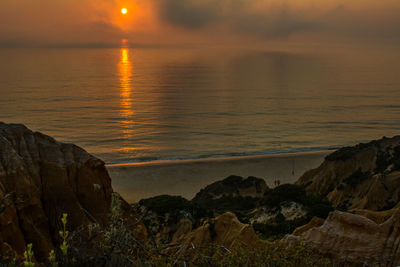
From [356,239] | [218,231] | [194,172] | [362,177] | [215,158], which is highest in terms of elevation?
[356,239]

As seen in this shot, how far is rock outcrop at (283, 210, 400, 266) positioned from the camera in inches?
348

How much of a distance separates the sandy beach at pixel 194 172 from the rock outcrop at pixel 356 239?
21.7 m

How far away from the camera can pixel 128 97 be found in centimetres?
8575

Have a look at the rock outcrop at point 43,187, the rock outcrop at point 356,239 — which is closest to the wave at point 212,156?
the rock outcrop at point 43,187

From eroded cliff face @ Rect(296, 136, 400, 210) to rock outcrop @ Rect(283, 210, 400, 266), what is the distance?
12.3m

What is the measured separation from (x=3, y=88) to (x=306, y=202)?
89474 mm

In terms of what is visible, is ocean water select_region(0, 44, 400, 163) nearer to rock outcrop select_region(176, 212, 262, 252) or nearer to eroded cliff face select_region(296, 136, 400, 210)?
eroded cliff face select_region(296, 136, 400, 210)

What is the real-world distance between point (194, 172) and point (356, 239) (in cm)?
2848

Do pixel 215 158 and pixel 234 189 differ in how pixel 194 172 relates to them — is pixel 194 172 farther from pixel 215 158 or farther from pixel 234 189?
pixel 234 189

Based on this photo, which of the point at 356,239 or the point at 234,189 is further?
the point at 234,189

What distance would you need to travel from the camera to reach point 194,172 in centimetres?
3744

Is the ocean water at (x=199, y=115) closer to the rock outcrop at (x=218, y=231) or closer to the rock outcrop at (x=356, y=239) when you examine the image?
the rock outcrop at (x=218, y=231)

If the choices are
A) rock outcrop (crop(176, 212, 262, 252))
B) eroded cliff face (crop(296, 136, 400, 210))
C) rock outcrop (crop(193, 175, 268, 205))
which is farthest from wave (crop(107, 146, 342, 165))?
rock outcrop (crop(176, 212, 262, 252))

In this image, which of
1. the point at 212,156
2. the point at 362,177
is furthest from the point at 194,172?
the point at 362,177
